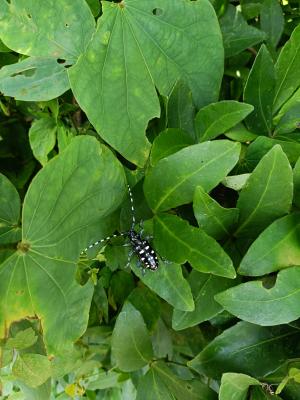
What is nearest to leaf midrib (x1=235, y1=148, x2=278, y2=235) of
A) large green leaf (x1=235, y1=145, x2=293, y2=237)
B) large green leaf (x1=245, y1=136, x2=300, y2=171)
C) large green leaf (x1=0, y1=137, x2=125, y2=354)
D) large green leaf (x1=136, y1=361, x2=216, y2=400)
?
large green leaf (x1=235, y1=145, x2=293, y2=237)

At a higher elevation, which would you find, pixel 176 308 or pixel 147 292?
pixel 176 308

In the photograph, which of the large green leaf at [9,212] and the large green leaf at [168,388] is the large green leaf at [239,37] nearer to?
the large green leaf at [9,212]

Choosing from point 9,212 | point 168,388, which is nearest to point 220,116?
point 9,212

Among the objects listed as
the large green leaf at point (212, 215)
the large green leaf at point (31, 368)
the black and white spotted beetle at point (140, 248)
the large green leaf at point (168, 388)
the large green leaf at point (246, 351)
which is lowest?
the large green leaf at point (168, 388)

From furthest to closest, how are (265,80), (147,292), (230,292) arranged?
1. (147,292)
2. (265,80)
3. (230,292)

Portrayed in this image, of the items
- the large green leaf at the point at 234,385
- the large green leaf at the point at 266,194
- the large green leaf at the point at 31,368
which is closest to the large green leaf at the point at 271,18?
the large green leaf at the point at 266,194

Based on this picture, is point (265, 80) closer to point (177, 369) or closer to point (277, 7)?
point (277, 7)

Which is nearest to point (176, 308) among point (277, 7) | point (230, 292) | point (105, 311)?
point (230, 292)

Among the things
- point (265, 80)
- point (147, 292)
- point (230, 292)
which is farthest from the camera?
point (147, 292)
